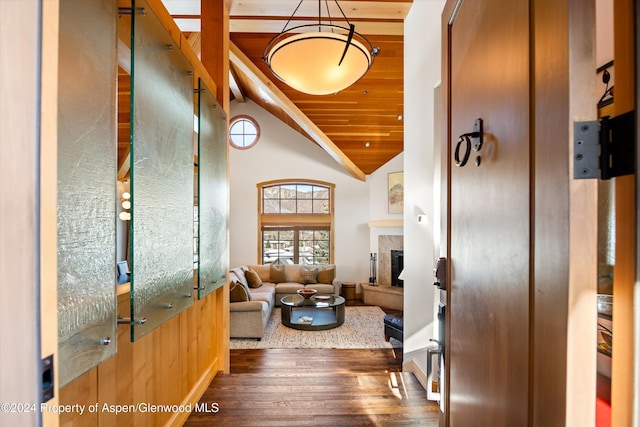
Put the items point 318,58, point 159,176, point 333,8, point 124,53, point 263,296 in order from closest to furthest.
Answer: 1. point 159,176
2. point 124,53
3. point 318,58
4. point 333,8
5. point 263,296

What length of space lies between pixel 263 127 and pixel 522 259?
7.54m

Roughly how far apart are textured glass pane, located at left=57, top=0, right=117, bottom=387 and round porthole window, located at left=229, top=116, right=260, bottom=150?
6683mm

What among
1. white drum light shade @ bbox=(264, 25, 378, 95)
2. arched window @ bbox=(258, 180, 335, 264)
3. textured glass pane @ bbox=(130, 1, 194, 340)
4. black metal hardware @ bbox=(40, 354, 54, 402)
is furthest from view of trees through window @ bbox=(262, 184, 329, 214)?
black metal hardware @ bbox=(40, 354, 54, 402)

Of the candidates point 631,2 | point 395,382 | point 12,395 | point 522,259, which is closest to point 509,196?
point 522,259

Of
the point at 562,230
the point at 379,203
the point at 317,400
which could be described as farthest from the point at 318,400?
the point at 379,203

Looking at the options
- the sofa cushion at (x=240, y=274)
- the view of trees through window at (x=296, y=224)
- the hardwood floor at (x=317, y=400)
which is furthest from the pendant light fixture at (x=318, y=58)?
the view of trees through window at (x=296, y=224)

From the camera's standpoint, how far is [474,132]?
0.91m

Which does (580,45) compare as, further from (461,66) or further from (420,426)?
(420,426)

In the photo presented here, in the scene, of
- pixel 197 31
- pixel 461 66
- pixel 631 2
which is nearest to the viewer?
pixel 631 2

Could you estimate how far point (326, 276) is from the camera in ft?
22.8

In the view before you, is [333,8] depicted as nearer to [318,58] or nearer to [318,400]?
[318,58]

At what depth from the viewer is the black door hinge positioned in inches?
18.8

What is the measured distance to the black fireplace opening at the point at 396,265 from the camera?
23.3 ft

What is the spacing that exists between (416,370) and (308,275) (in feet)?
14.2
